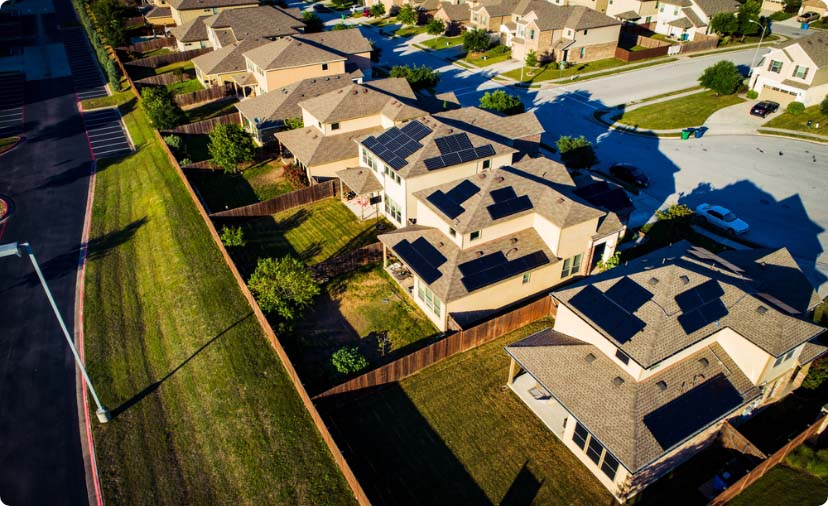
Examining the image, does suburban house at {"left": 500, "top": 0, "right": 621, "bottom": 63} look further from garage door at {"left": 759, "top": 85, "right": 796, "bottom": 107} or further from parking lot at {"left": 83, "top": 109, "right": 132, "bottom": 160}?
parking lot at {"left": 83, "top": 109, "right": 132, "bottom": 160}

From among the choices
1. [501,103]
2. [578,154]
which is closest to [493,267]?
[578,154]

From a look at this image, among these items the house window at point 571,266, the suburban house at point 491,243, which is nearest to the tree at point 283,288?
the suburban house at point 491,243

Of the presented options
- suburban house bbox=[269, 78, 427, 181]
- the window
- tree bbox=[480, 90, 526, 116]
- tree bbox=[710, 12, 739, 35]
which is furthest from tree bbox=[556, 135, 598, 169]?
tree bbox=[710, 12, 739, 35]

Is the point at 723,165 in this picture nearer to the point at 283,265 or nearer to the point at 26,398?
the point at 283,265

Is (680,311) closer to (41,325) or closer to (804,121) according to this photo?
(41,325)

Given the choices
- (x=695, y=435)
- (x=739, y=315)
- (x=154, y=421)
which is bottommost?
(x=154, y=421)

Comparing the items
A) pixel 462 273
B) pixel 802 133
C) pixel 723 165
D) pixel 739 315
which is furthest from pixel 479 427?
pixel 802 133
